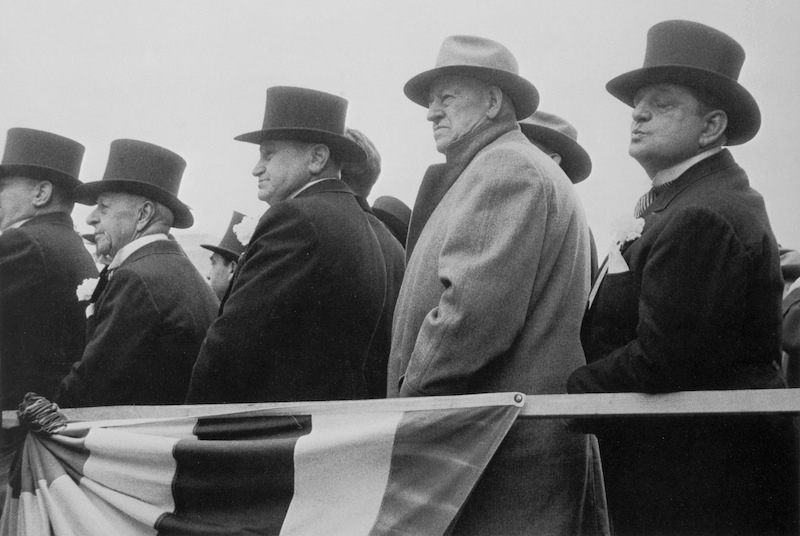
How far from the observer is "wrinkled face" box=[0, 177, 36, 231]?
5.98m

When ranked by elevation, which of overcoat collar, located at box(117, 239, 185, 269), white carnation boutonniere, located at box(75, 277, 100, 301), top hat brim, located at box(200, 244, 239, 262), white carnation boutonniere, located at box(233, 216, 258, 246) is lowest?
top hat brim, located at box(200, 244, 239, 262)

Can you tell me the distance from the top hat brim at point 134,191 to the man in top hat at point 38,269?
12.6 inches

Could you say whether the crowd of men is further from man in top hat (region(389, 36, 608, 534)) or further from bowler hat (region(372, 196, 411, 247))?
bowler hat (region(372, 196, 411, 247))

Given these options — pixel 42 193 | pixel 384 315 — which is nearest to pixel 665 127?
pixel 384 315

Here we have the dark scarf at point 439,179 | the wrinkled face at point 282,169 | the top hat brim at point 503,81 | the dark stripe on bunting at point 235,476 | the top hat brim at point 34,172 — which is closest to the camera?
the dark stripe on bunting at point 235,476

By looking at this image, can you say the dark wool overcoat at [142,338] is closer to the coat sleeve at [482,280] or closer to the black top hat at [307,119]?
the black top hat at [307,119]

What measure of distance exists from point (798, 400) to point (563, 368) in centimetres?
87

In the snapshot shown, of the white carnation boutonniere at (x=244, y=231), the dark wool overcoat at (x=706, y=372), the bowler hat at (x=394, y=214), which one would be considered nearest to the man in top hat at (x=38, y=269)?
the white carnation boutonniere at (x=244, y=231)

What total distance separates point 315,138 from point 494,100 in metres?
0.95

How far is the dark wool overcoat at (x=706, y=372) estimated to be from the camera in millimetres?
3211

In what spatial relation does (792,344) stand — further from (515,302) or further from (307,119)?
(307,119)

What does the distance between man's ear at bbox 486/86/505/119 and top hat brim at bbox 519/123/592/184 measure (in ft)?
3.72

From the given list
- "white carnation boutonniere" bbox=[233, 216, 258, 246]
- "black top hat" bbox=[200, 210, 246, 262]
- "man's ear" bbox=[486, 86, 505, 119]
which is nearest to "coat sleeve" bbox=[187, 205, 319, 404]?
"man's ear" bbox=[486, 86, 505, 119]

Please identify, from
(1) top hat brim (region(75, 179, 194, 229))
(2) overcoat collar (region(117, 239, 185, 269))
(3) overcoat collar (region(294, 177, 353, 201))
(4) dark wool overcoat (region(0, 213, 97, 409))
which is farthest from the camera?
(1) top hat brim (region(75, 179, 194, 229))
